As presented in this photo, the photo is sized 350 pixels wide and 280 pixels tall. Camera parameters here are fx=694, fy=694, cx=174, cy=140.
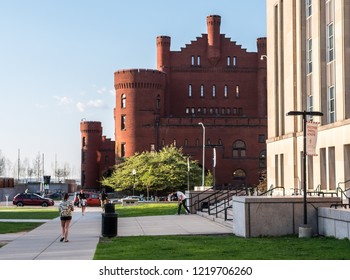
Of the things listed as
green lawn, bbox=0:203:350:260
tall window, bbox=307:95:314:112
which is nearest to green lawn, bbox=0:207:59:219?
tall window, bbox=307:95:314:112

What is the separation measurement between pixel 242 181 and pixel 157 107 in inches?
713

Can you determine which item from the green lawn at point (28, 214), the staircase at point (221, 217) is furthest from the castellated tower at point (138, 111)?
the staircase at point (221, 217)

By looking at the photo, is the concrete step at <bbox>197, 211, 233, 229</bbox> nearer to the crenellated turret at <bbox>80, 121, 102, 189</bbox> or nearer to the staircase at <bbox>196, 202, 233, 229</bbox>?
the staircase at <bbox>196, 202, 233, 229</bbox>

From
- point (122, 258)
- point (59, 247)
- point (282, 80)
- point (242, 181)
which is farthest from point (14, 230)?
point (242, 181)

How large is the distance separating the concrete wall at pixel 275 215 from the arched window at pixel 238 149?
8864cm

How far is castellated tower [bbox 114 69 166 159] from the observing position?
109562 millimetres

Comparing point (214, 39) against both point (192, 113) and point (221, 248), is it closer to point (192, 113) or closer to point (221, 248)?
point (192, 113)

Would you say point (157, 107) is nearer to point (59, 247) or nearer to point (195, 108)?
point (195, 108)

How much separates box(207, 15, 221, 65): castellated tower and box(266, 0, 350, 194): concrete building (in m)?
70.8

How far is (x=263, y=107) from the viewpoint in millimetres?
119500

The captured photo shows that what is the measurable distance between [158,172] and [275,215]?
76.5 m

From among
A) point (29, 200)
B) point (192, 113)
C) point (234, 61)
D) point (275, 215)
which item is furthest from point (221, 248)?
point (234, 61)

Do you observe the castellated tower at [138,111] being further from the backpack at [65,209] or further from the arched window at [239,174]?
the backpack at [65,209]

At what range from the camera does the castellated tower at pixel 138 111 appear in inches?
4313
